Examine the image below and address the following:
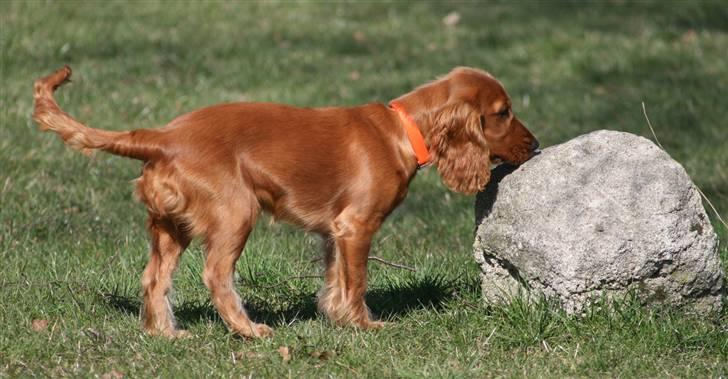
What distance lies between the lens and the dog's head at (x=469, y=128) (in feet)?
17.5

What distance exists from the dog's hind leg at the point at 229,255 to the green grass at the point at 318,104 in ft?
0.32

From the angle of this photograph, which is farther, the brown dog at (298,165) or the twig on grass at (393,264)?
the twig on grass at (393,264)

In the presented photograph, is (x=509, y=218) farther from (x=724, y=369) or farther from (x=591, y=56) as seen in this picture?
(x=591, y=56)

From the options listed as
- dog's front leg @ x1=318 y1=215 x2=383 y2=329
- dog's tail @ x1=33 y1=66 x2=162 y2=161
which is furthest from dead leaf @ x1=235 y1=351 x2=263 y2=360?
dog's tail @ x1=33 y1=66 x2=162 y2=161

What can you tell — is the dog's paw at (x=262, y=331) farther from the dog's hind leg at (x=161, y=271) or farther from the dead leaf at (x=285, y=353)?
the dog's hind leg at (x=161, y=271)

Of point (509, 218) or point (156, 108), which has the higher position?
point (509, 218)

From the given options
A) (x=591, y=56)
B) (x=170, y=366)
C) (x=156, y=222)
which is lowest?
(x=591, y=56)

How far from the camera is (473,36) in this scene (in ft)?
41.7

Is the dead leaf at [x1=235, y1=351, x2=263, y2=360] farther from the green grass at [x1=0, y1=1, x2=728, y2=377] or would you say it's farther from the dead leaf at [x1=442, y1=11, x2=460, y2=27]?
the dead leaf at [x1=442, y1=11, x2=460, y2=27]

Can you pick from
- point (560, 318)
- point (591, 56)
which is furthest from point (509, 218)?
point (591, 56)

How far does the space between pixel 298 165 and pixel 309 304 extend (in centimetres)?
101

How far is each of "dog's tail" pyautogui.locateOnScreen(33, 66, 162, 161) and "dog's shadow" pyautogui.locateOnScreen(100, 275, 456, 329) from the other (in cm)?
93

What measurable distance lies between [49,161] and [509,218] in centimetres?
430

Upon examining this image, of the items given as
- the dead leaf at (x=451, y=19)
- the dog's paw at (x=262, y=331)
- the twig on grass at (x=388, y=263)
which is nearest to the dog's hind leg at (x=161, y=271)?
the dog's paw at (x=262, y=331)
